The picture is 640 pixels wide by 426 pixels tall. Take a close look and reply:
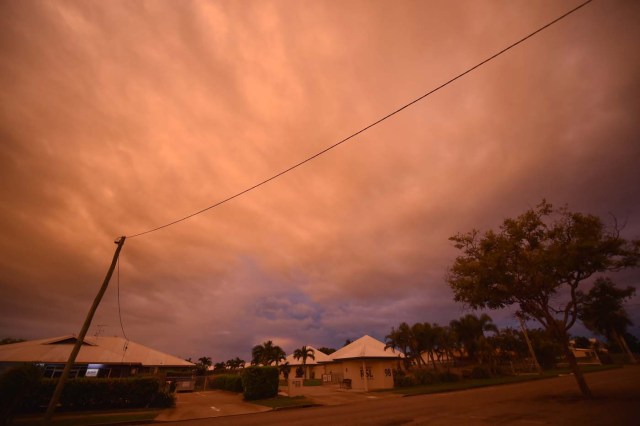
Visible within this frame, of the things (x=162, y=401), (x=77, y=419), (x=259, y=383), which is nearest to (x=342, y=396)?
(x=259, y=383)

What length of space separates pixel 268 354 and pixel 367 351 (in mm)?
36824

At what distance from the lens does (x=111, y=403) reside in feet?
68.8

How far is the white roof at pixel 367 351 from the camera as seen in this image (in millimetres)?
34281

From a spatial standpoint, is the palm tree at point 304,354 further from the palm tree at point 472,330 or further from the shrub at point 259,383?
the shrub at point 259,383

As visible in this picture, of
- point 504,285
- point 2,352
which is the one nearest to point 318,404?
point 504,285

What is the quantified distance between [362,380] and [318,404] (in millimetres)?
13548

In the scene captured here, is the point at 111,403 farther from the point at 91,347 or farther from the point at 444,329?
the point at 444,329

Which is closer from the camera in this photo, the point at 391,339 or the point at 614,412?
the point at 614,412

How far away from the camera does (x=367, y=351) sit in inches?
1375

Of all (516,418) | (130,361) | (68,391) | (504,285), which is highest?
(504,285)

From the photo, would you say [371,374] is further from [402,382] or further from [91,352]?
[91,352]

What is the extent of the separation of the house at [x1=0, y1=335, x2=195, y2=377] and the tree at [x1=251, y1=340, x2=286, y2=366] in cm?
2872

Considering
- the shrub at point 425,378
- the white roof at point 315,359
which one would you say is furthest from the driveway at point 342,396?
the white roof at point 315,359

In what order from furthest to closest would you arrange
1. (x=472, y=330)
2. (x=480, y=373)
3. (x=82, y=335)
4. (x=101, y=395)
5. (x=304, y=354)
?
1. (x=304, y=354)
2. (x=472, y=330)
3. (x=480, y=373)
4. (x=101, y=395)
5. (x=82, y=335)
